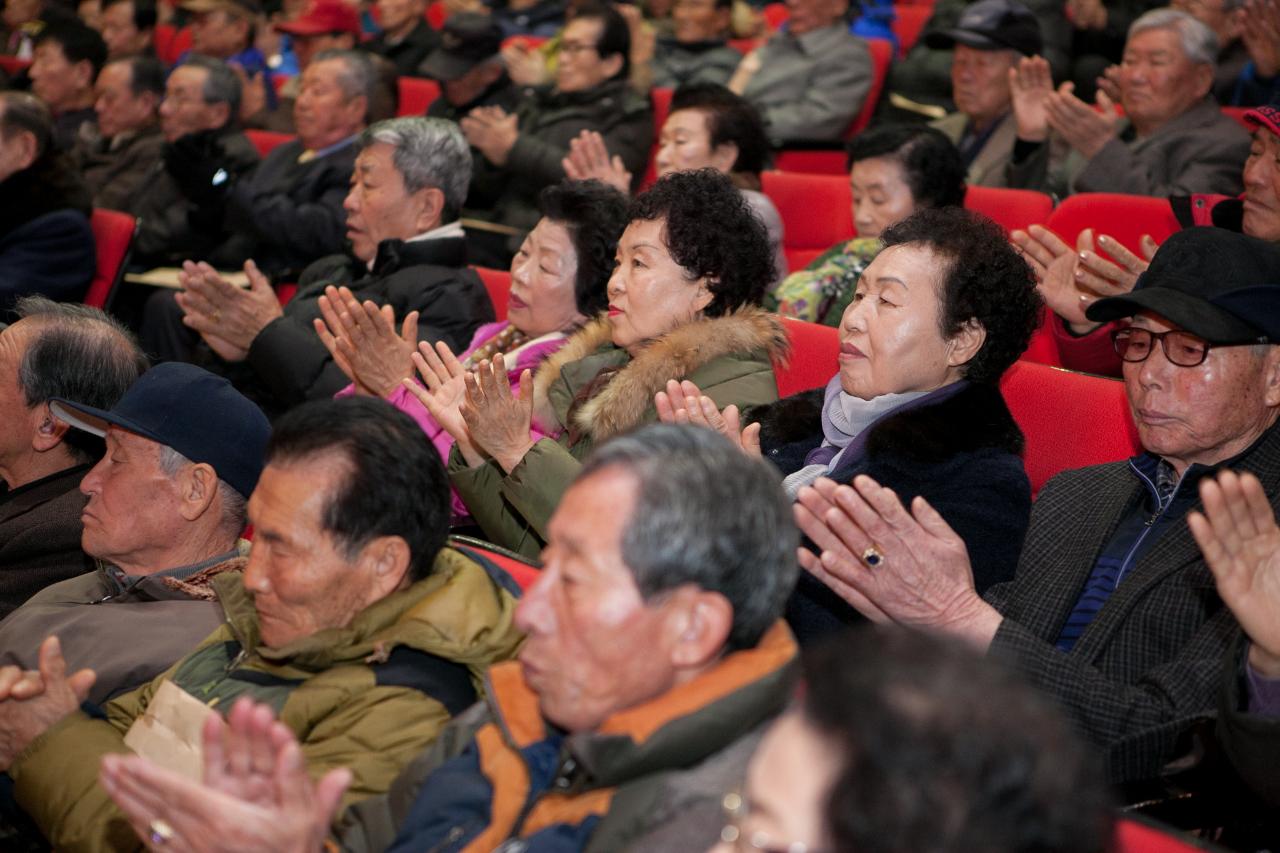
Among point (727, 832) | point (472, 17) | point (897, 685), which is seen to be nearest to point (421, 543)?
point (727, 832)

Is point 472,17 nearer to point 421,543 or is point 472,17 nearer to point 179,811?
point 421,543

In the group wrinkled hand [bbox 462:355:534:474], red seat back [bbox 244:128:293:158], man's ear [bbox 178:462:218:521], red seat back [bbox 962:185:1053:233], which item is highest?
man's ear [bbox 178:462:218:521]

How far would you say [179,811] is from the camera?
1604 mm

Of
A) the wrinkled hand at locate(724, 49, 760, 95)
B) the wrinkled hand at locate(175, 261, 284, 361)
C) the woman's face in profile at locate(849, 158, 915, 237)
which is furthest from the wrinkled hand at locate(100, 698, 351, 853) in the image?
the wrinkled hand at locate(724, 49, 760, 95)

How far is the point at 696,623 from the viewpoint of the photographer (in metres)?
1.63

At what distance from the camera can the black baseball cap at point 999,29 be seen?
5.30 m

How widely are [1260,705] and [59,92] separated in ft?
21.8

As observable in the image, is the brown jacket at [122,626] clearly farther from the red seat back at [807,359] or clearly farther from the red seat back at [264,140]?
the red seat back at [264,140]

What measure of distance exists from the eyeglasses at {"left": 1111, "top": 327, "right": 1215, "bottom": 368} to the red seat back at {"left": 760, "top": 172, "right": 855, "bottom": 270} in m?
2.26

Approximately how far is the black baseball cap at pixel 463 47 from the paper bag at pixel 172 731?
4335 millimetres

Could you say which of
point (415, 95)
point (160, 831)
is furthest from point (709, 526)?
point (415, 95)

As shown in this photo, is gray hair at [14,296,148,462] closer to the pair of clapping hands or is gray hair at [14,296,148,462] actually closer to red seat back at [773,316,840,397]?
the pair of clapping hands

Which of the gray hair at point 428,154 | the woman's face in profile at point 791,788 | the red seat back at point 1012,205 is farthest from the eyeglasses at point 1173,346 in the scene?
the gray hair at point 428,154

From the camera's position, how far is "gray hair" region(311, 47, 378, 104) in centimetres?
542
